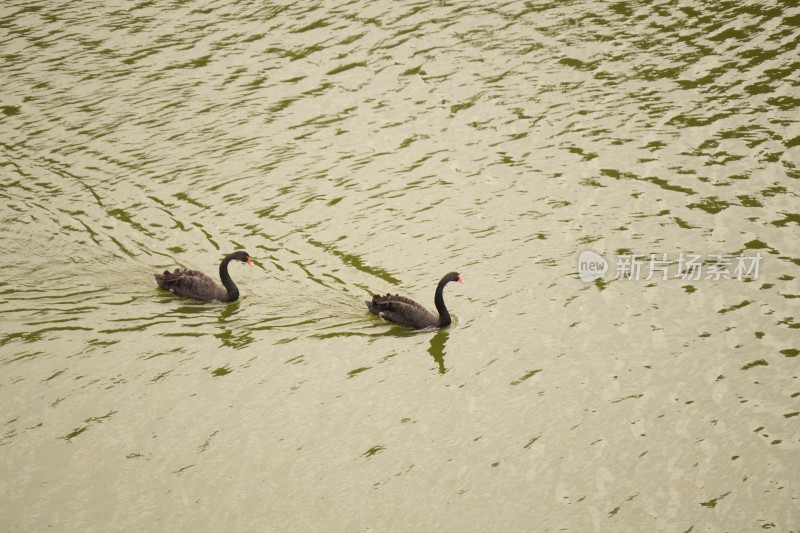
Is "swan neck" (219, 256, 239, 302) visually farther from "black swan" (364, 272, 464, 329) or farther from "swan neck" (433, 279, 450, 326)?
"swan neck" (433, 279, 450, 326)

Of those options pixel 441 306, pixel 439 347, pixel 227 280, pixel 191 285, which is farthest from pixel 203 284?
pixel 439 347

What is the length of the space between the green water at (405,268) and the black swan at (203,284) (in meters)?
0.33

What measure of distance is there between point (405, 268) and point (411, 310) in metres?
2.11

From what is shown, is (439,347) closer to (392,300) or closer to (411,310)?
(411,310)

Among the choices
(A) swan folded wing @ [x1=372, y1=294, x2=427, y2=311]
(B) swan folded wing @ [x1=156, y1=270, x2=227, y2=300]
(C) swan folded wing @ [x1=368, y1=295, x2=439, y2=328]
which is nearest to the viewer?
(C) swan folded wing @ [x1=368, y1=295, x2=439, y2=328]

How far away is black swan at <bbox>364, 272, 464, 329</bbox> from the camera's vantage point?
48.0 feet

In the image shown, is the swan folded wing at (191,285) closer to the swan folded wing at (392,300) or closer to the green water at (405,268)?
the green water at (405,268)

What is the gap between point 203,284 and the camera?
15820 mm

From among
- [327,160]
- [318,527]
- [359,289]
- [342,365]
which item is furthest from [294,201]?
[318,527]

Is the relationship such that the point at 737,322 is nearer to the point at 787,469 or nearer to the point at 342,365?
the point at 787,469

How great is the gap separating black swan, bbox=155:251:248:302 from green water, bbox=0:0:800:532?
1.07ft

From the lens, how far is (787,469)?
11.3 meters

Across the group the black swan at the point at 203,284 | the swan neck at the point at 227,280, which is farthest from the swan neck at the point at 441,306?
the swan neck at the point at 227,280

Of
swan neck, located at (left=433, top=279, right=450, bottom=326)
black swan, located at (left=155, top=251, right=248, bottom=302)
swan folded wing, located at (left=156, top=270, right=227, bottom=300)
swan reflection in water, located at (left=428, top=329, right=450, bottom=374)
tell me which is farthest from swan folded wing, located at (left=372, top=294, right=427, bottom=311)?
swan folded wing, located at (left=156, top=270, right=227, bottom=300)
